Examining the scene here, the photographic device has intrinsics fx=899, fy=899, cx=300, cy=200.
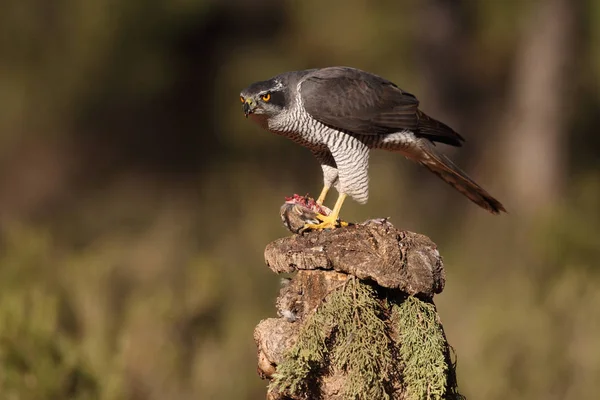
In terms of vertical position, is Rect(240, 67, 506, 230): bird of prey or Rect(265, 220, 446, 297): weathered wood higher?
Rect(240, 67, 506, 230): bird of prey

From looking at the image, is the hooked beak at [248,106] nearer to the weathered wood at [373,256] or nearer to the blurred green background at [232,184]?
the weathered wood at [373,256]

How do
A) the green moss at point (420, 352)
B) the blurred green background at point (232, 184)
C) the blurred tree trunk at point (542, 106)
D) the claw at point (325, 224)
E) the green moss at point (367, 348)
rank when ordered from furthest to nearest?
the blurred tree trunk at point (542, 106) < the blurred green background at point (232, 184) < the claw at point (325, 224) < the green moss at point (420, 352) < the green moss at point (367, 348)

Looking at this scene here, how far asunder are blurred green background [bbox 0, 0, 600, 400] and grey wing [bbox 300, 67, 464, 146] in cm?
228

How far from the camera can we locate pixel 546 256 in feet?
33.7

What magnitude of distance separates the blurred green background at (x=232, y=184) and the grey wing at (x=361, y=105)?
228 centimetres

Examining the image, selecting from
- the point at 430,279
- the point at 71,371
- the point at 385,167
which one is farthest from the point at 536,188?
the point at 430,279

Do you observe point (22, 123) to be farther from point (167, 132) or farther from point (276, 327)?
point (276, 327)

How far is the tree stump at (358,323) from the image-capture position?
3.34 meters

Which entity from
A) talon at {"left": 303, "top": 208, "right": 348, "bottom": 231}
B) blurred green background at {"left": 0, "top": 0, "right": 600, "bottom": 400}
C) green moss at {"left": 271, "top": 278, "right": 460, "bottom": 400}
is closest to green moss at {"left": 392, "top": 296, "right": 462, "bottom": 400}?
green moss at {"left": 271, "top": 278, "right": 460, "bottom": 400}

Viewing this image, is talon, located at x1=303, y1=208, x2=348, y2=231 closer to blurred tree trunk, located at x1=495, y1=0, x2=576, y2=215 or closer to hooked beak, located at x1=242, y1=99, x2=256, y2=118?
hooked beak, located at x1=242, y1=99, x2=256, y2=118

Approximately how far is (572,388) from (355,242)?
4177 millimetres

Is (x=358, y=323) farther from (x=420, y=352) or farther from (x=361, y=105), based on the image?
(x=361, y=105)

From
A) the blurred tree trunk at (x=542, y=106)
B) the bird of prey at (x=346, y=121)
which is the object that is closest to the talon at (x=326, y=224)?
the bird of prey at (x=346, y=121)

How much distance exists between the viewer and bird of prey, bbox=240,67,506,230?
4.54 meters
